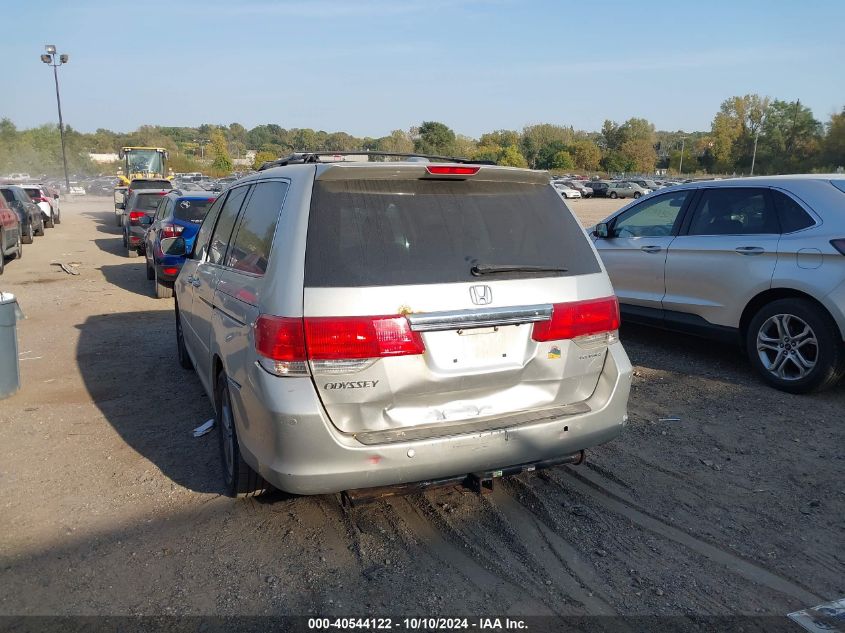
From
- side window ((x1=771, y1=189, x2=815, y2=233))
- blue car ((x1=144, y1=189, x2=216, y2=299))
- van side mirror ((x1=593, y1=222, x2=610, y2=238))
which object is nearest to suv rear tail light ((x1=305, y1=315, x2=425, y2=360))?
side window ((x1=771, y1=189, x2=815, y2=233))

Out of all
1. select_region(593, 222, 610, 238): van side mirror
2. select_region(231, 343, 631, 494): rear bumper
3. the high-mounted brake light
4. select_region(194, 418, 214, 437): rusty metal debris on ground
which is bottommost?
select_region(194, 418, 214, 437): rusty metal debris on ground

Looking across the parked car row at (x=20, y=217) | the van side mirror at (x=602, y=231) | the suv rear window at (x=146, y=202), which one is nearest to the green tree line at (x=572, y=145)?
the parked car row at (x=20, y=217)

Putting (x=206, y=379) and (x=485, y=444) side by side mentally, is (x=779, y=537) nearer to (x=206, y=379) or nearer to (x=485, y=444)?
(x=485, y=444)

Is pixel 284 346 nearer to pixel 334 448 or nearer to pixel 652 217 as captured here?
pixel 334 448

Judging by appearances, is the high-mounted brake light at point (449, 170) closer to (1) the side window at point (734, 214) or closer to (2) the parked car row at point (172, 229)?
(1) the side window at point (734, 214)

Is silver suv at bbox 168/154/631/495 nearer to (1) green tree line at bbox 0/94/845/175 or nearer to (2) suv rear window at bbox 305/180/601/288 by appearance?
(2) suv rear window at bbox 305/180/601/288

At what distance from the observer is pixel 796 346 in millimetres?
5664

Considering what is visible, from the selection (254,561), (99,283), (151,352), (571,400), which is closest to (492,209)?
(571,400)

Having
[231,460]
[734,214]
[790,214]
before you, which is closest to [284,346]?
[231,460]

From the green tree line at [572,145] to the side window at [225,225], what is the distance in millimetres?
56851

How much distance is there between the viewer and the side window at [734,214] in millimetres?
6027

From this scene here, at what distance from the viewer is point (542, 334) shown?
3.32 meters

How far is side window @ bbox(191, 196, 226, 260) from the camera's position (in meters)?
5.09

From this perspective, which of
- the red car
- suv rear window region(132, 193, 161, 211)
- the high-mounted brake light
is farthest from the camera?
suv rear window region(132, 193, 161, 211)
